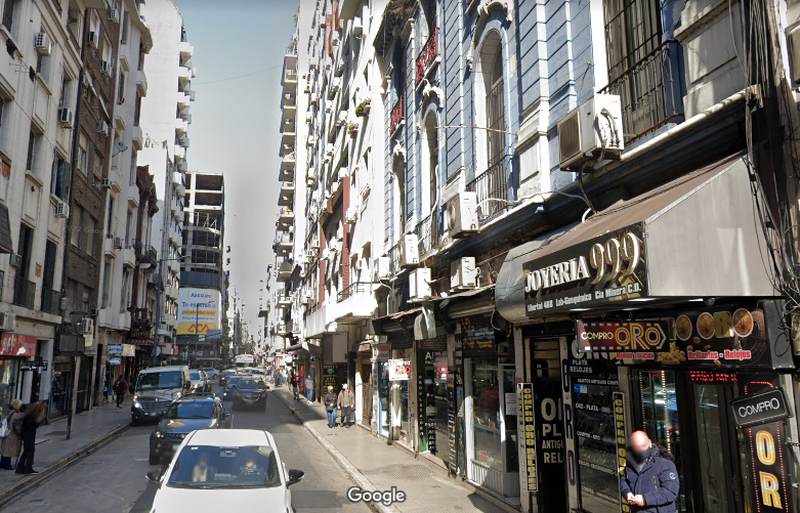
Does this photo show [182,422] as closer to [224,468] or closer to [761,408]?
[224,468]

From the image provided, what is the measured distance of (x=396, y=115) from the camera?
19.9 metres

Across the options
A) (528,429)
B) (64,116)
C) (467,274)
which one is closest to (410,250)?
(467,274)

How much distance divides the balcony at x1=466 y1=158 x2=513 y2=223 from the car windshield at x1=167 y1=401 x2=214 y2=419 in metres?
9.06

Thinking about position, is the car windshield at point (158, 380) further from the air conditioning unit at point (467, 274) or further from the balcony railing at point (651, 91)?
the balcony railing at point (651, 91)

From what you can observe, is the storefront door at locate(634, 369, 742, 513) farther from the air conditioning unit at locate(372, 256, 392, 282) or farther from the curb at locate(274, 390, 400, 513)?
the air conditioning unit at locate(372, 256, 392, 282)

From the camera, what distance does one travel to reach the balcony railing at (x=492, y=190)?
1146 centimetres

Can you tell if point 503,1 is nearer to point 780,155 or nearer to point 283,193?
point 780,155

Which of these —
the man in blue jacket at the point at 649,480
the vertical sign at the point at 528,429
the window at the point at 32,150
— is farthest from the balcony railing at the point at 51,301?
the man in blue jacket at the point at 649,480

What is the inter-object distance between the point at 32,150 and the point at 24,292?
212 inches

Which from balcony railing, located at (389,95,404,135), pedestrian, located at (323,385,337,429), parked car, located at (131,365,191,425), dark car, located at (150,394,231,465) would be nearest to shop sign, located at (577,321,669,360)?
dark car, located at (150,394,231,465)

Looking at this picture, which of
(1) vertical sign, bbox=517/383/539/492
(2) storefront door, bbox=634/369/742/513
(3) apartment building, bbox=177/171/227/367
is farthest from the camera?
(3) apartment building, bbox=177/171/227/367

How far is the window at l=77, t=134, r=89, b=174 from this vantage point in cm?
2883

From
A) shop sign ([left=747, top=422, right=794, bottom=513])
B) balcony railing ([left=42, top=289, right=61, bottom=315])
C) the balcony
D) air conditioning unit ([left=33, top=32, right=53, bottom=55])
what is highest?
air conditioning unit ([left=33, top=32, right=53, bottom=55])

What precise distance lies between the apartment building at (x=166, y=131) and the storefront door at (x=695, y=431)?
53.5 meters
